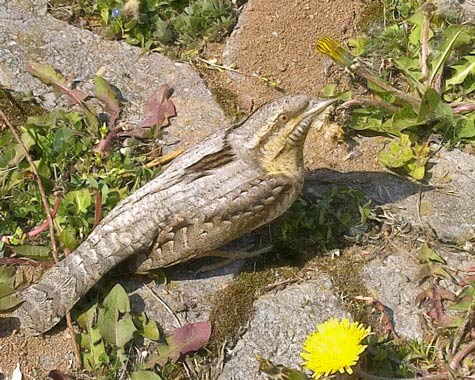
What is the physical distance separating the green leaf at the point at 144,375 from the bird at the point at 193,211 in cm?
50

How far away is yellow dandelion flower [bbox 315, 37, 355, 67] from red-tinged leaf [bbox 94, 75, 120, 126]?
4.20ft

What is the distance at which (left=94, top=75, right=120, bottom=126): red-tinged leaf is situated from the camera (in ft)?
16.4

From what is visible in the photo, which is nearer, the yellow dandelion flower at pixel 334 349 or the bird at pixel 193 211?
the yellow dandelion flower at pixel 334 349

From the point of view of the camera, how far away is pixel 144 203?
4.18m

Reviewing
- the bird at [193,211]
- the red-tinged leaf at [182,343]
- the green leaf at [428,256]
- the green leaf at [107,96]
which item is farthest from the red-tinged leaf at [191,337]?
the green leaf at [107,96]

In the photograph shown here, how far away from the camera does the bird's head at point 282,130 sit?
4.13 metres

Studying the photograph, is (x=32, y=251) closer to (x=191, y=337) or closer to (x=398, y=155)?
(x=191, y=337)

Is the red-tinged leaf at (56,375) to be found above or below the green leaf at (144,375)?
above

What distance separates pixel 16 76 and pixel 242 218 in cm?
191

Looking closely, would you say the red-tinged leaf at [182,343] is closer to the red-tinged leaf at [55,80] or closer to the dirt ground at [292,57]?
the dirt ground at [292,57]

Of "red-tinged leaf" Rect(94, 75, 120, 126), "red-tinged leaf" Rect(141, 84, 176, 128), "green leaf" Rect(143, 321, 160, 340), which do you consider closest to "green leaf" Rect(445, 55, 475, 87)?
"red-tinged leaf" Rect(141, 84, 176, 128)

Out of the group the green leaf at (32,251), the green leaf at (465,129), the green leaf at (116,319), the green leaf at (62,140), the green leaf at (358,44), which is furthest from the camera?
the green leaf at (358,44)

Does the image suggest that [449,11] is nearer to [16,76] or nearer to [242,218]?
[242,218]

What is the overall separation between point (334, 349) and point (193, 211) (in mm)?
1046
